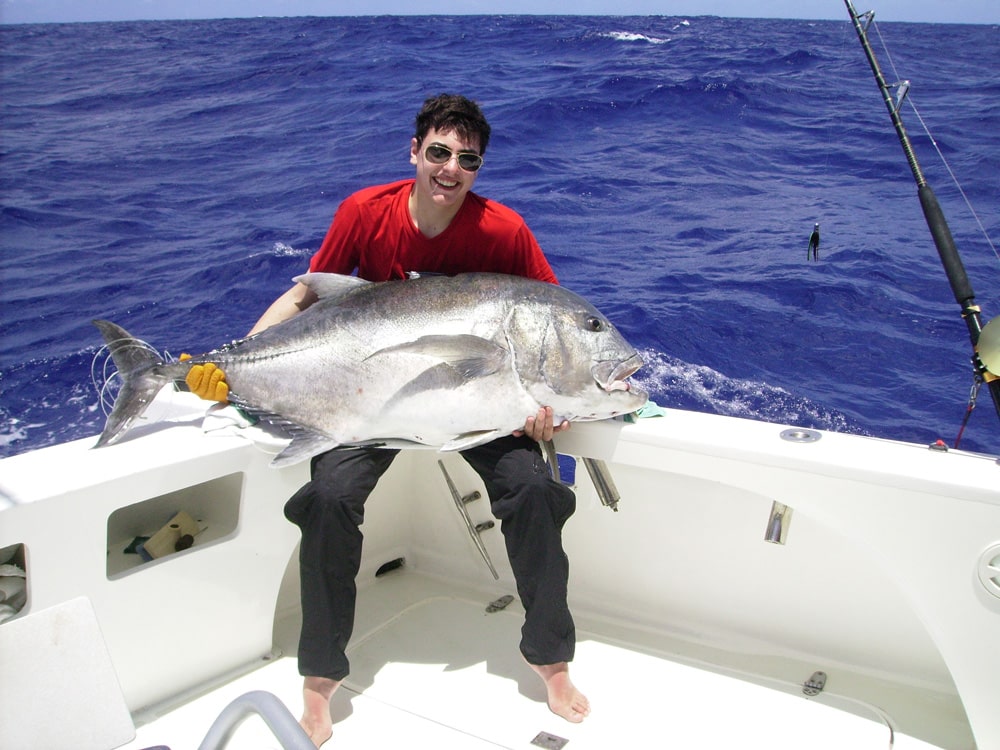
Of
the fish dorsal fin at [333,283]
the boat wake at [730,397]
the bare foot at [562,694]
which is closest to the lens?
the bare foot at [562,694]

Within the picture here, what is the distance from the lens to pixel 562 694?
2.35 m

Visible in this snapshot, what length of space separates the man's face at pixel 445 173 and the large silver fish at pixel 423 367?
1.28ft

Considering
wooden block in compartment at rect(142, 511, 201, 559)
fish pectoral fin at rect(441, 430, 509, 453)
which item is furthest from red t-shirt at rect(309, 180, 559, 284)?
wooden block in compartment at rect(142, 511, 201, 559)

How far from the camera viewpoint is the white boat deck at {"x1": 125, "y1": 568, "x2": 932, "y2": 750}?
2246 mm

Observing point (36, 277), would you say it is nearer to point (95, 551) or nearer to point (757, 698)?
point (95, 551)

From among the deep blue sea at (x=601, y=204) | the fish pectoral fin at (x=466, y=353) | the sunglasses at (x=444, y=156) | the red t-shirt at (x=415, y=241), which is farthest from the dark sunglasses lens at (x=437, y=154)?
the deep blue sea at (x=601, y=204)

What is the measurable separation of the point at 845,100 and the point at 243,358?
16.6m

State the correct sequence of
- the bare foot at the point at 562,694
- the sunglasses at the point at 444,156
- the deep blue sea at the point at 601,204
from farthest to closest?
the deep blue sea at the point at 601,204 < the sunglasses at the point at 444,156 < the bare foot at the point at 562,694

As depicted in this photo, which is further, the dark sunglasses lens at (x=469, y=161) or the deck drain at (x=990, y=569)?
the dark sunglasses lens at (x=469, y=161)

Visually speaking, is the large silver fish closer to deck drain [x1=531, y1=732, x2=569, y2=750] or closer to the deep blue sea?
deck drain [x1=531, y1=732, x2=569, y2=750]

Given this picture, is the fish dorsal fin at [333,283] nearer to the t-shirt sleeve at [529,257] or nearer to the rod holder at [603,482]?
the t-shirt sleeve at [529,257]

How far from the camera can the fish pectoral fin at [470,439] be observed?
2.24 metres

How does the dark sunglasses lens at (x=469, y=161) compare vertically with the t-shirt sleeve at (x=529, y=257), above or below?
above

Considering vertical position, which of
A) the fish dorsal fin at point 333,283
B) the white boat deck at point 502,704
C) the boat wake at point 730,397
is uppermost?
the fish dorsal fin at point 333,283
